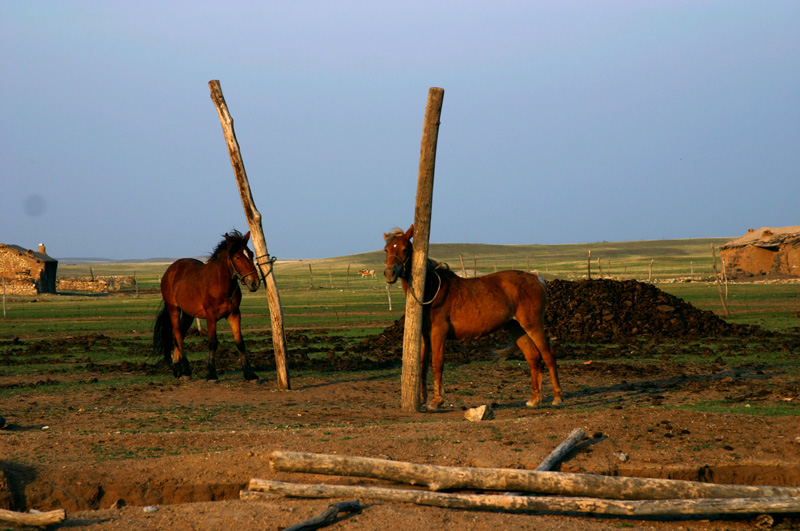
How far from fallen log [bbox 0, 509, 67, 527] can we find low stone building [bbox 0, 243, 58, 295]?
46.0 meters

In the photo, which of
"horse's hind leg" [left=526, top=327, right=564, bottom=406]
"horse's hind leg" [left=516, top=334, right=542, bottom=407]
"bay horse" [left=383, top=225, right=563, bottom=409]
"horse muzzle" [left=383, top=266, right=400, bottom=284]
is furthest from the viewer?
"horse's hind leg" [left=526, top=327, right=564, bottom=406]

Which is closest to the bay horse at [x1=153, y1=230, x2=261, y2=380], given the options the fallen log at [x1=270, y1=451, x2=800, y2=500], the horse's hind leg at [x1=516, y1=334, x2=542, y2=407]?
the horse's hind leg at [x1=516, y1=334, x2=542, y2=407]

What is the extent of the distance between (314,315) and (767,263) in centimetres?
3013

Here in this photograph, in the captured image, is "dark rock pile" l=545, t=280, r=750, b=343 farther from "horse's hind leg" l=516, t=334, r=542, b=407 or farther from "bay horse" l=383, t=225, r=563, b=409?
"bay horse" l=383, t=225, r=563, b=409

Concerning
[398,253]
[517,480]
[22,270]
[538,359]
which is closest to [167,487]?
[517,480]

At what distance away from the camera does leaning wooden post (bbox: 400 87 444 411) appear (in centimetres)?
1016

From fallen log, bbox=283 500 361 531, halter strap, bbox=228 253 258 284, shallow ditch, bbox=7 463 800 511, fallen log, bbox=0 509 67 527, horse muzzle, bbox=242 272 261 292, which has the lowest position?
shallow ditch, bbox=7 463 800 511

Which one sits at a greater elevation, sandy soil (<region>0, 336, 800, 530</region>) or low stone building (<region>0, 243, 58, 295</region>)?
low stone building (<region>0, 243, 58, 295</region>)

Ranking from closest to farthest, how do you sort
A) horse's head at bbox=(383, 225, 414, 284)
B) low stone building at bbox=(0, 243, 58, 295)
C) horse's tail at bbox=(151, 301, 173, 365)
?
horse's head at bbox=(383, 225, 414, 284)
horse's tail at bbox=(151, 301, 173, 365)
low stone building at bbox=(0, 243, 58, 295)

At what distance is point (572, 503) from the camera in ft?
19.8

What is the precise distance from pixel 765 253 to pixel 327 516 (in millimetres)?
48381

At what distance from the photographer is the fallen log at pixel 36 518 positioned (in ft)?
17.8

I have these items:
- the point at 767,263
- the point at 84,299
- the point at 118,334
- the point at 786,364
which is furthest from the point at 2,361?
the point at 767,263

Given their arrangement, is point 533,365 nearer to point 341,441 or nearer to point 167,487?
point 341,441
